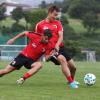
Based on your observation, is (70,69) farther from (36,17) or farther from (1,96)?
(36,17)

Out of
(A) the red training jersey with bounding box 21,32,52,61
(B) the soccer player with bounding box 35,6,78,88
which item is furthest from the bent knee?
(A) the red training jersey with bounding box 21,32,52,61

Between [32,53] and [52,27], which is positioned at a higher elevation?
[52,27]

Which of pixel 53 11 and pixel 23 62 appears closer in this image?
pixel 53 11

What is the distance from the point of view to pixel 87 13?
88.5 meters

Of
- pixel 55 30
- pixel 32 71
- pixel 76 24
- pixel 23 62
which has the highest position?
pixel 55 30

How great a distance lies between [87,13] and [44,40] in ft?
244

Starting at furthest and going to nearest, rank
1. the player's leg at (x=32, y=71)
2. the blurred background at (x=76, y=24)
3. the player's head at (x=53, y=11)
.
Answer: the blurred background at (x=76, y=24) < the player's leg at (x=32, y=71) < the player's head at (x=53, y=11)

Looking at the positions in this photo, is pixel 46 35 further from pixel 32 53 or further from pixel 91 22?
pixel 91 22

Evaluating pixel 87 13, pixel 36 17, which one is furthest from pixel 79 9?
pixel 36 17

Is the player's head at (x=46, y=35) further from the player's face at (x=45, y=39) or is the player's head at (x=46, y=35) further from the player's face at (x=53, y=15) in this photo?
the player's face at (x=53, y=15)

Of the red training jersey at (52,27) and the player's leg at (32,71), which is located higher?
the red training jersey at (52,27)

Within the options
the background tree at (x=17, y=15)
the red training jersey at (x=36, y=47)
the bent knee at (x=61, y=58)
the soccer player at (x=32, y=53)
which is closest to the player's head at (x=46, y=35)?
the soccer player at (x=32, y=53)

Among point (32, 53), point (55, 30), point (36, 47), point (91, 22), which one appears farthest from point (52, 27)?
point (91, 22)

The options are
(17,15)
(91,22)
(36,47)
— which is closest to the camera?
(36,47)
